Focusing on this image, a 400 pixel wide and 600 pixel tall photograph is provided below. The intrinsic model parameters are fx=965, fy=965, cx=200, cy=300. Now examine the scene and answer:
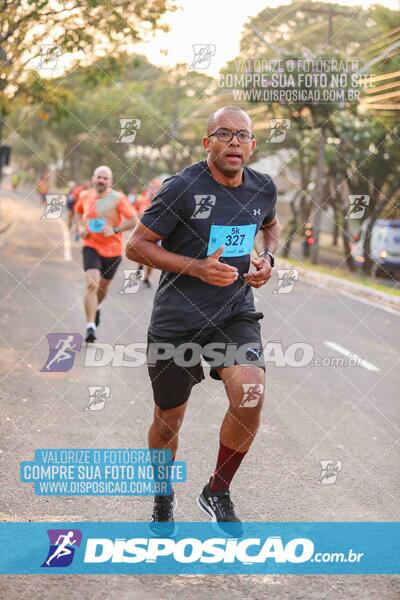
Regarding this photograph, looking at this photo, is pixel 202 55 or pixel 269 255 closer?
pixel 269 255

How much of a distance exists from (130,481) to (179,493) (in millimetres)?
301

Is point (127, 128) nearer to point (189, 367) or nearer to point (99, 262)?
point (99, 262)

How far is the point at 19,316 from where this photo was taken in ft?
39.7

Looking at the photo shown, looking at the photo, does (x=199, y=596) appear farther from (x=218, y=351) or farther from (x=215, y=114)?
(x=215, y=114)

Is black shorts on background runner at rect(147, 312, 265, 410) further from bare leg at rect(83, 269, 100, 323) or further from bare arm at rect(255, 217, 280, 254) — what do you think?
bare leg at rect(83, 269, 100, 323)

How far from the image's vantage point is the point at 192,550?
436 cm

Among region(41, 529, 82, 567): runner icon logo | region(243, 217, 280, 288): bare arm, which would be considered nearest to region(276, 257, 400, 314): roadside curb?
region(243, 217, 280, 288): bare arm

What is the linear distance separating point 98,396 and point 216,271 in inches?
144

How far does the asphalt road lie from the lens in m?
4.03

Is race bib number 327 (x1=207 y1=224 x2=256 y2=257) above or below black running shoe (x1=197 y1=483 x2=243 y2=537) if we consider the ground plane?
above

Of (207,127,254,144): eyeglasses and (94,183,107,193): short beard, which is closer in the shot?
(207,127,254,144): eyeglasses

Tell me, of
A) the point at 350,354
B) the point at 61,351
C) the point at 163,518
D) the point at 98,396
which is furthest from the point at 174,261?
the point at 350,354

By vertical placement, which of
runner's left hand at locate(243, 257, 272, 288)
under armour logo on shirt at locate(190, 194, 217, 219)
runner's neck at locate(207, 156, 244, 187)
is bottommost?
runner's left hand at locate(243, 257, 272, 288)

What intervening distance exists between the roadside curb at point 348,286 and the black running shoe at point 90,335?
6586mm
